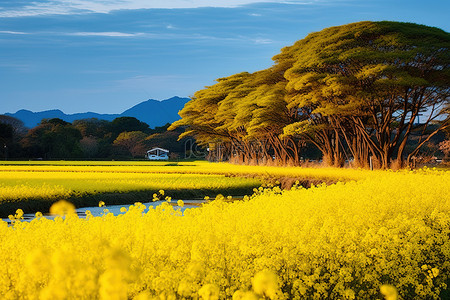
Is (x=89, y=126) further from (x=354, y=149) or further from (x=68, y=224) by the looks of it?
(x=68, y=224)

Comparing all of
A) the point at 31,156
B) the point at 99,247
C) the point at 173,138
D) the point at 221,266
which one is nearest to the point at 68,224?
the point at 99,247

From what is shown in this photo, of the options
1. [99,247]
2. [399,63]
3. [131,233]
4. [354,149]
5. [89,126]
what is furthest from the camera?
[89,126]

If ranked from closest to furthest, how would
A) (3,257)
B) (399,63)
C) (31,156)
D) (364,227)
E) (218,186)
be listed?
(3,257) → (364,227) → (218,186) → (399,63) → (31,156)

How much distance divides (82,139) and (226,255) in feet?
396

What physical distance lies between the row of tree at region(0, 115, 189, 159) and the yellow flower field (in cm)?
9501

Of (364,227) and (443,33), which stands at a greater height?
(443,33)

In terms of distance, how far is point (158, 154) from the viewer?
141m

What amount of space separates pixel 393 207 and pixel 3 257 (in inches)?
339

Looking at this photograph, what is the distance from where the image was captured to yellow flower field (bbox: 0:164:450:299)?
5703 mm

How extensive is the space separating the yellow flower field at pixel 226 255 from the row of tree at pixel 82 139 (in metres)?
95.0

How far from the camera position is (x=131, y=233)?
877 cm

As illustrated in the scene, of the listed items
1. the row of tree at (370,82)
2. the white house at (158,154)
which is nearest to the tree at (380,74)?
the row of tree at (370,82)

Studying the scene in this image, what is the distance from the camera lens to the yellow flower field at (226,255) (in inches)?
225

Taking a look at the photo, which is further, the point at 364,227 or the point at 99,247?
the point at 364,227
